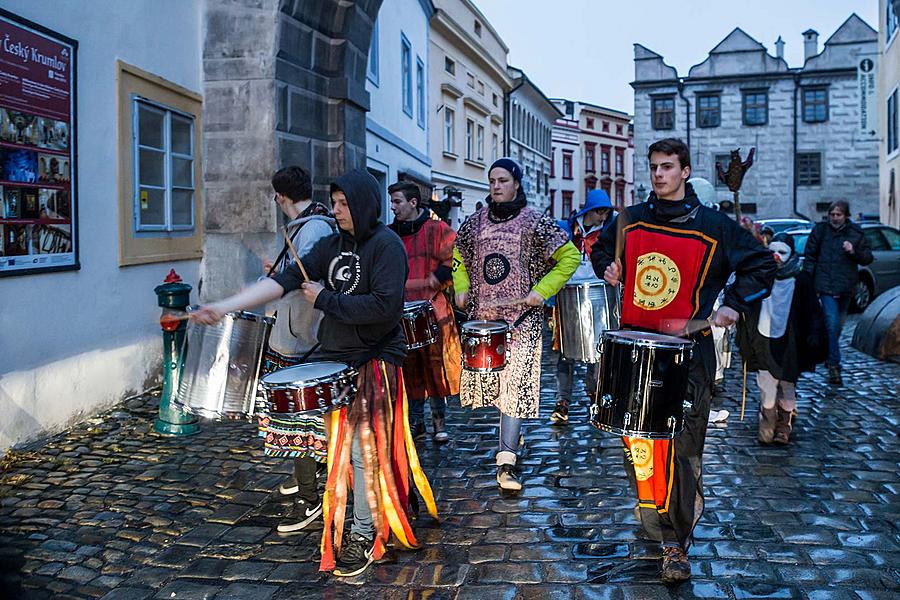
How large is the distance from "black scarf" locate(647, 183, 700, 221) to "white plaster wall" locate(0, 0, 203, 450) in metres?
4.27

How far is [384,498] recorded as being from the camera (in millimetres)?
4137

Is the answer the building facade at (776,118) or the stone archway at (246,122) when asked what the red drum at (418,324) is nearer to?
the stone archway at (246,122)

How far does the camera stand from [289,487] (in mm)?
5152

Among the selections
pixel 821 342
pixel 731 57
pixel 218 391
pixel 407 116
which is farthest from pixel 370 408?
pixel 731 57

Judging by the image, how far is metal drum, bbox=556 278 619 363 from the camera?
6.15 meters

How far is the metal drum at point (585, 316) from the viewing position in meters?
6.15

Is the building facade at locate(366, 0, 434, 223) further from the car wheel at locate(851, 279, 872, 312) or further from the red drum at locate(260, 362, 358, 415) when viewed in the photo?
the red drum at locate(260, 362, 358, 415)

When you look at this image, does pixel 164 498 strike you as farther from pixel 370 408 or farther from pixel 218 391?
pixel 370 408

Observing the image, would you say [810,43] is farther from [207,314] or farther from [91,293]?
Answer: [207,314]

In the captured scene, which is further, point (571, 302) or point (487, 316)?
point (571, 302)

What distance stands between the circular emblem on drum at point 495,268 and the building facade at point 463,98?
1670 cm

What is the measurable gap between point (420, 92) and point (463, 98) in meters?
7.14

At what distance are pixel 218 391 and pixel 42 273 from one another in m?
2.48

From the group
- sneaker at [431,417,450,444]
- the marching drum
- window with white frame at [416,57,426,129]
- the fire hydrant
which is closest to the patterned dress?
sneaker at [431,417,450,444]
